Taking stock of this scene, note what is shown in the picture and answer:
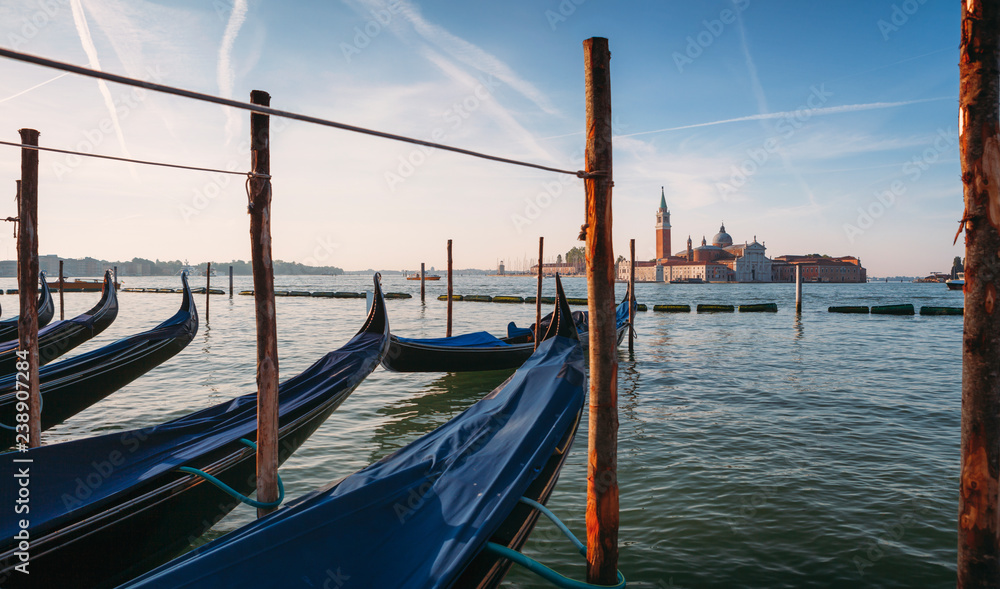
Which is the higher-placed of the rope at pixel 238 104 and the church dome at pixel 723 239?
the church dome at pixel 723 239

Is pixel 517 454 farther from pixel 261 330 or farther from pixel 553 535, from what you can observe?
pixel 261 330

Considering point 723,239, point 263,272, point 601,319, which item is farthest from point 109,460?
point 723,239

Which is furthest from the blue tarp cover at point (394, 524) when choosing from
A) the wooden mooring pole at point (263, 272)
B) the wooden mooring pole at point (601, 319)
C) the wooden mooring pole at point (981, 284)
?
the wooden mooring pole at point (981, 284)

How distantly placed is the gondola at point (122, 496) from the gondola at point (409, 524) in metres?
1.19

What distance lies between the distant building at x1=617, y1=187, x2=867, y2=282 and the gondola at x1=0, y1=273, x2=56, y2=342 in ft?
327

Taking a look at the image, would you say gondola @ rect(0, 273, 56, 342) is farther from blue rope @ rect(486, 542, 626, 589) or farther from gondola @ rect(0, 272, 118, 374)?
blue rope @ rect(486, 542, 626, 589)

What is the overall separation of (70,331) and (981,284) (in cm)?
1269

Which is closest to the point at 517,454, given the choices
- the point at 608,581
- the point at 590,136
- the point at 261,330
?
the point at 608,581

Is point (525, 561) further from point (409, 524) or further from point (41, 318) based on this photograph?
point (41, 318)

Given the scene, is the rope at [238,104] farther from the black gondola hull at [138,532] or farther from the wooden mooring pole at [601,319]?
the black gondola hull at [138,532]

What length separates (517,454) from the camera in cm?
352

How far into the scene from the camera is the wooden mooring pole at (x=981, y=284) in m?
2.34

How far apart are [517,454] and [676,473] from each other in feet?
8.20

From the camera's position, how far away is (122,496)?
3066 millimetres
